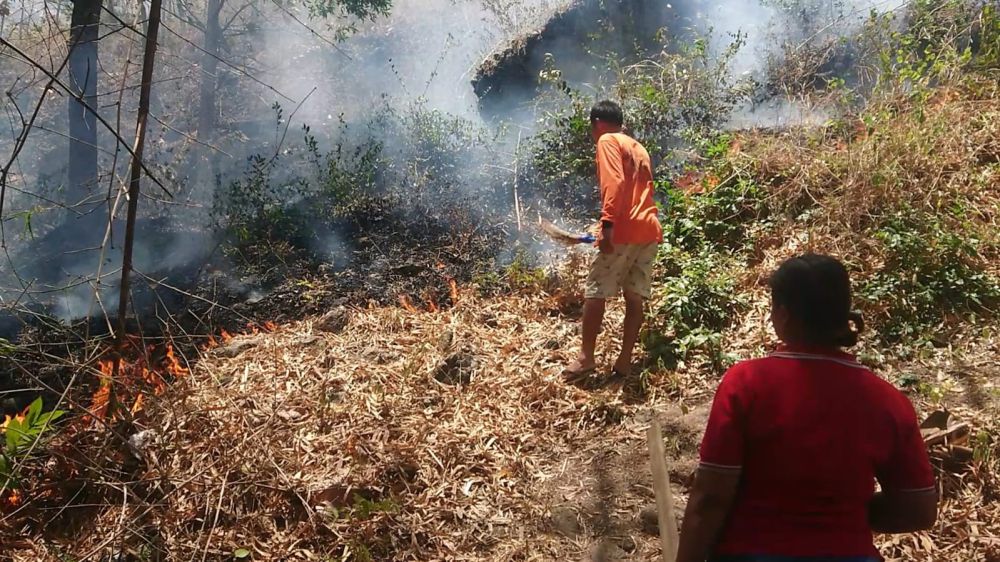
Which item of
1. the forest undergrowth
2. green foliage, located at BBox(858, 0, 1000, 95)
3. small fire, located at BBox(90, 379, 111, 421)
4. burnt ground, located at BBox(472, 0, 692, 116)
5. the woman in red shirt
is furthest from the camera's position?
burnt ground, located at BBox(472, 0, 692, 116)

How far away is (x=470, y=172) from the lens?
27.3 ft

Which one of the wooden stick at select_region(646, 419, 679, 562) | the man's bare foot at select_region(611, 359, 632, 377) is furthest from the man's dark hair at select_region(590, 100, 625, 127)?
the wooden stick at select_region(646, 419, 679, 562)

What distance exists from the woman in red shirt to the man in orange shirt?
249cm

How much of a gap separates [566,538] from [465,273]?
3.52 meters

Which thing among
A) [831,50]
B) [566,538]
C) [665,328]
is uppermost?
[831,50]

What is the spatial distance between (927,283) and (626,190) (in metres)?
2.16

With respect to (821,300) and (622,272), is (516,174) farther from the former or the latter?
(821,300)

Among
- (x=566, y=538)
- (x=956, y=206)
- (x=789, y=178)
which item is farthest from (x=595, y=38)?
(x=566, y=538)

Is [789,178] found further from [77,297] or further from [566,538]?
[77,297]

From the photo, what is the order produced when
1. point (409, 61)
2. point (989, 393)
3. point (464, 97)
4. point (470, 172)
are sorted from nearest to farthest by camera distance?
1. point (989, 393)
2. point (470, 172)
3. point (464, 97)
4. point (409, 61)

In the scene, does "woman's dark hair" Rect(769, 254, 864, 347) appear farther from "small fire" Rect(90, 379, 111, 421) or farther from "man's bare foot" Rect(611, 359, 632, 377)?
"small fire" Rect(90, 379, 111, 421)

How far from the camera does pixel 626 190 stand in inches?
166

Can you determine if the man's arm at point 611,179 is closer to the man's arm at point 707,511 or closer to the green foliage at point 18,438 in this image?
the man's arm at point 707,511

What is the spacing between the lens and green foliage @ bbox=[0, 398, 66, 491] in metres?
3.26
